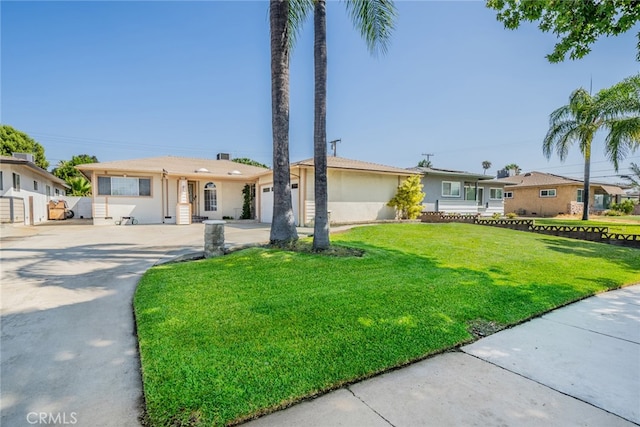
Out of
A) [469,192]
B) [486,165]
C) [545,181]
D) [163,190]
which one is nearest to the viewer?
[163,190]

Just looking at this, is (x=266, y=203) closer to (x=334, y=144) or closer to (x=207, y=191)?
(x=207, y=191)

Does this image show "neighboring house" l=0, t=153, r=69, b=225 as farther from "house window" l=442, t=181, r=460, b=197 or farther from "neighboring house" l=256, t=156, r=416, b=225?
"house window" l=442, t=181, r=460, b=197

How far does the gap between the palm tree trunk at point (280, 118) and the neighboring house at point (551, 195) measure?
2672 centimetres

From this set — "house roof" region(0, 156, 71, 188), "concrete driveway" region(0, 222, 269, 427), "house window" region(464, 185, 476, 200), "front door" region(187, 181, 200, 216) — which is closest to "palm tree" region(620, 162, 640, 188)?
"house window" region(464, 185, 476, 200)

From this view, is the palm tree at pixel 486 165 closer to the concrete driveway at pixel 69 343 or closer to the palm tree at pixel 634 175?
the palm tree at pixel 634 175

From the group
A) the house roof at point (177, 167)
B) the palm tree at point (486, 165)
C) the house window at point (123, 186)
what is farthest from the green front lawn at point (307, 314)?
the palm tree at point (486, 165)

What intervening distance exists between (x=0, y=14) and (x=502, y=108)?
73.5 ft

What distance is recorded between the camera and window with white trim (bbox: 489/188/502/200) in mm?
27150

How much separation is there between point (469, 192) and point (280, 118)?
2125 cm

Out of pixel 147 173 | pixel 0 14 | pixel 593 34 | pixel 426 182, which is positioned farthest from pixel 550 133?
pixel 0 14

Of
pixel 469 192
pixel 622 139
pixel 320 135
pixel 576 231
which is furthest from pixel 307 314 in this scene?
pixel 469 192

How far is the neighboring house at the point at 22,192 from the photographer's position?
16.0 m

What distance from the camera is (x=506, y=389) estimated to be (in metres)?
2.48

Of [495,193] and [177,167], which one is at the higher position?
[177,167]
